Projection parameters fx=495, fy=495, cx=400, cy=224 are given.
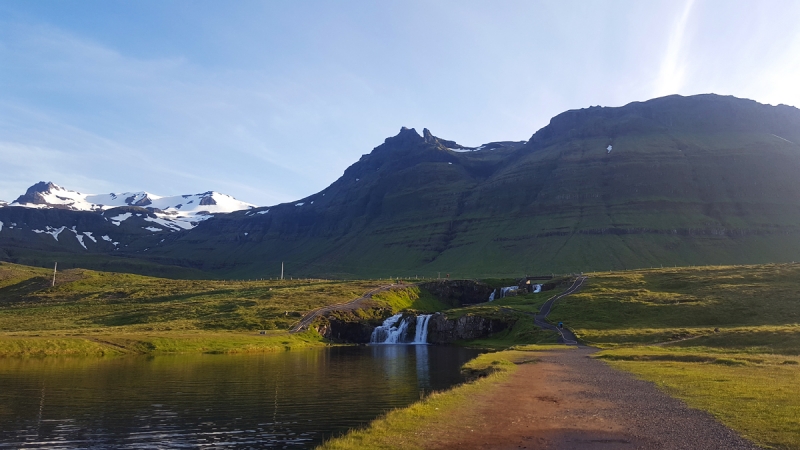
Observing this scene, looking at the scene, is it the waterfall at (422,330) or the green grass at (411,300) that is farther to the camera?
the green grass at (411,300)

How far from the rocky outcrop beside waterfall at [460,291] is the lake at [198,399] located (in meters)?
82.6

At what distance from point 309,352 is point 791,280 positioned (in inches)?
3979

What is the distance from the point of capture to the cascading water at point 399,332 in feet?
350

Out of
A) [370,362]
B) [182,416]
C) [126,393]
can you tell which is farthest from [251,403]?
[370,362]

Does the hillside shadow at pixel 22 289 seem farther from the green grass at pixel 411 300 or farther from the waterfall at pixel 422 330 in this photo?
the waterfall at pixel 422 330

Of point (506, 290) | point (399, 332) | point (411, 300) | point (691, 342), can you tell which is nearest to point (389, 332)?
point (399, 332)

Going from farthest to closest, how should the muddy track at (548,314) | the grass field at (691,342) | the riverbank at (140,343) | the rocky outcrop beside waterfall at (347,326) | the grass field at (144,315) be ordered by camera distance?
1. the rocky outcrop beside waterfall at (347,326)
2. the muddy track at (548,314)
3. the grass field at (144,315)
4. the riverbank at (140,343)
5. the grass field at (691,342)

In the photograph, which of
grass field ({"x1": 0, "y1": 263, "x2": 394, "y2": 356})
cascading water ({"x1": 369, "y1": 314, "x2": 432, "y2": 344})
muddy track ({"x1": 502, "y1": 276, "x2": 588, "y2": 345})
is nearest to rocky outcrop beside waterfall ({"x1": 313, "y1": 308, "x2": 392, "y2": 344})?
cascading water ({"x1": 369, "y1": 314, "x2": 432, "y2": 344})

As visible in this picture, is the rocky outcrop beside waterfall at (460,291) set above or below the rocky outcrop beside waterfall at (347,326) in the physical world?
above

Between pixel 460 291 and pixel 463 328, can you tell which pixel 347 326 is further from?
pixel 460 291

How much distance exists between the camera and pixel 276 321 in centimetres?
10088

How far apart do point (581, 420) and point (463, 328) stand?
77.9m

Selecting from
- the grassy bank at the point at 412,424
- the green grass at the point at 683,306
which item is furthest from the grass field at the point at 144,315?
the grassy bank at the point at 412,424

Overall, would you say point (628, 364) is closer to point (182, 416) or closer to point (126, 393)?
point (182, 416)
